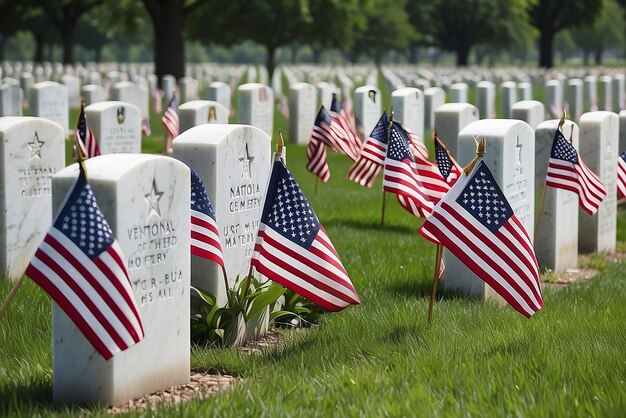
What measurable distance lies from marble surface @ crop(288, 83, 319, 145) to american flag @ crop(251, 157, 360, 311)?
16.0m

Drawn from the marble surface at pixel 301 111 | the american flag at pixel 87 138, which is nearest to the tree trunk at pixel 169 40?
the marble surface at pixel 301 111

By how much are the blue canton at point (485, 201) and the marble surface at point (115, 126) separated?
6.82 metres

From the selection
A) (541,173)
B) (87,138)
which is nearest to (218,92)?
(87,138)

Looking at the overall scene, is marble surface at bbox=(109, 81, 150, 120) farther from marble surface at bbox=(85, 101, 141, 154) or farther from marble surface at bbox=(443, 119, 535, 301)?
marble surface at bbox=(443, 119, 535, 301)

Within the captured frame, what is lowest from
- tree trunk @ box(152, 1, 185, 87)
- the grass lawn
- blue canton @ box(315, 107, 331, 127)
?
the grass lawn

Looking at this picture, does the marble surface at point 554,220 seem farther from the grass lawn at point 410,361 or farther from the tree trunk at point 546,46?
the tree trunk at point 546,46

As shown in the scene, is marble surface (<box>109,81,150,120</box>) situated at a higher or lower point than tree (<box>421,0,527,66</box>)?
lower

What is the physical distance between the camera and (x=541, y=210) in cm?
1055

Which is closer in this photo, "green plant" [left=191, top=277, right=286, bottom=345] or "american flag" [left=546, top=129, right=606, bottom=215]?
"green plant" [left=191, top=277, right=286, bottom=345]

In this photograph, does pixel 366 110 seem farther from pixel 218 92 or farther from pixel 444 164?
pixel 444 164

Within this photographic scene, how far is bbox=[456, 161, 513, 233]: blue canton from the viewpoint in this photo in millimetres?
7160

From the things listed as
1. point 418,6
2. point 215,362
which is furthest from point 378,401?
point 418,6

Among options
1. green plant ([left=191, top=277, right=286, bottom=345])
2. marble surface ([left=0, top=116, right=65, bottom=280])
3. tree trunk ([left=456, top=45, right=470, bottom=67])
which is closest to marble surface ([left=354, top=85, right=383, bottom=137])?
marble surface ([left=0, top=116, right=65, bottom=280])

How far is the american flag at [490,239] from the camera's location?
7.13m
